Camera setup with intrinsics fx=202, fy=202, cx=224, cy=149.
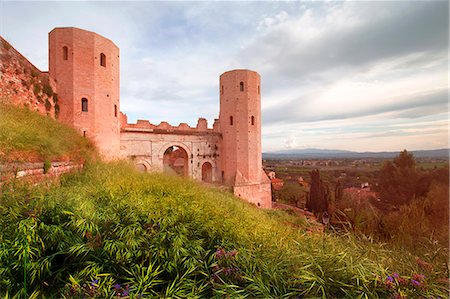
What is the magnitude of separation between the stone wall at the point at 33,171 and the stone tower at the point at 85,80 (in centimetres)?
532

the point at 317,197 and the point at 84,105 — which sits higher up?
the point at 84,105

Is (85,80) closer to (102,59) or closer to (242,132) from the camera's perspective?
(102,59)

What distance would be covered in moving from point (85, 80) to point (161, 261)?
38.1 ft

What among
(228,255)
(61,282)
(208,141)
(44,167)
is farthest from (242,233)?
(208,141)

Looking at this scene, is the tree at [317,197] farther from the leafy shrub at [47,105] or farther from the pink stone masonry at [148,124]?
the leafy shrub at [47,105]

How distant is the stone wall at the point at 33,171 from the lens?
374 cm

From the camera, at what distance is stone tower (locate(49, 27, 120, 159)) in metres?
10.4

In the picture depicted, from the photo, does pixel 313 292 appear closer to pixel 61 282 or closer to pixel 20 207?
pixel 61 282

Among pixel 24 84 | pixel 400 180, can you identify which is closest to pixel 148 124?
pixel 24 84

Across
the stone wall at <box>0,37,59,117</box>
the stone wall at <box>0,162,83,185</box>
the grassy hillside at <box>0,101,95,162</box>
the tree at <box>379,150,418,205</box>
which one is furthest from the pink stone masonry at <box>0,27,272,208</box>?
the tree at <box>379,150,418,205</box>

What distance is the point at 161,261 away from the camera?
8.86 ft

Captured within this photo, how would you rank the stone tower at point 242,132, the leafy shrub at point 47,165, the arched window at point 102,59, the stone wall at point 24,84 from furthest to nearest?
the stone tower at point 242,132, the arched window at point 102,59, the stone wall at point 24,84, the leafy shrub at point 47,165

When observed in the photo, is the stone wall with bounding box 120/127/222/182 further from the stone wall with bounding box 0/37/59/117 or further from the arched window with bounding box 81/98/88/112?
the stone wall with bounding box 0/37/59/117

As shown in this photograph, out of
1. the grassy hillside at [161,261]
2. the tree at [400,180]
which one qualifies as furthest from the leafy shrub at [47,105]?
the tree at [400,180]
